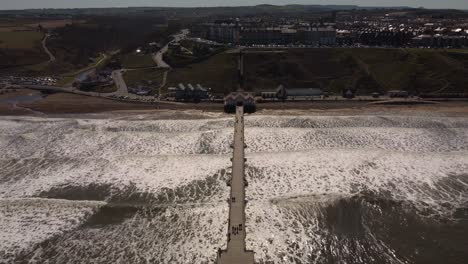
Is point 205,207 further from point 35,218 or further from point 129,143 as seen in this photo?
point 129,143

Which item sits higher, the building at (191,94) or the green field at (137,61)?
the green field at (137,61)

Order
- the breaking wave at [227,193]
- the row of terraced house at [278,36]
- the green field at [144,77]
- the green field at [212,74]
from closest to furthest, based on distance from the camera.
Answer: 1. the breaking wave at [227,193]
2. the green field at [212,74]
3. the green field at [144,77]
4. the row of terraced house at [278,36]

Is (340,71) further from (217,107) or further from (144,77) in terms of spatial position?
(144,77)

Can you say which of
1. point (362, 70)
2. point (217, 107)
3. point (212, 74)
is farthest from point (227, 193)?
point (362, 70)

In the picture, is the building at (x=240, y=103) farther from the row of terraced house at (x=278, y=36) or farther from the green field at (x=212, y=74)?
the row of terraced house at (x=278, y=36)

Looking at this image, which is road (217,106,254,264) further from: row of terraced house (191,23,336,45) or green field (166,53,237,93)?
row of terraced house (191,23,336,45)

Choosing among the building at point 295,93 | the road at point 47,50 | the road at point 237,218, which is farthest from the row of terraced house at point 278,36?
the road at point 237,218

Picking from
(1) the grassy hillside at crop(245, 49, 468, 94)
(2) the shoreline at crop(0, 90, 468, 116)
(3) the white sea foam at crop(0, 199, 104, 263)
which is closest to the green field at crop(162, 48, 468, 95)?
(1) the grassy hillside at crop(245, 49, 468, 94)
